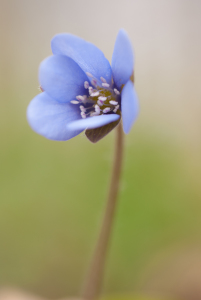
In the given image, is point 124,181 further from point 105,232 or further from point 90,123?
point 90,123

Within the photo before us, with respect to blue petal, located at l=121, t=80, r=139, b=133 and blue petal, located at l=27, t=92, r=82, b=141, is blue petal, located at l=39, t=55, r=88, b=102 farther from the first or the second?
blue petal, located at l=121, t=80, r=139, b=133

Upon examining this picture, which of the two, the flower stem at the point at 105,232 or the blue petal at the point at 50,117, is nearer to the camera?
the blue petal at the point at 50,117

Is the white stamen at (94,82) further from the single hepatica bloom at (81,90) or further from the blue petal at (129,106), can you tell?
the blue petal at (129,106)

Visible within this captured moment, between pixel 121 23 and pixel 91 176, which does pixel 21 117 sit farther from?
pixel 121 23

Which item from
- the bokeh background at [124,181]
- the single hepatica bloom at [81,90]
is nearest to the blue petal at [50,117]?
the single hepatica bloom at [81,90]

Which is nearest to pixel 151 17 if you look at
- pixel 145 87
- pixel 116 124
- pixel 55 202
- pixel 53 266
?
pixel 145 87

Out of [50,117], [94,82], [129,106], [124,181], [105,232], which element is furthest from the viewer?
[124,181]

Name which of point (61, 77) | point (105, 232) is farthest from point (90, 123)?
point (105, 232)
